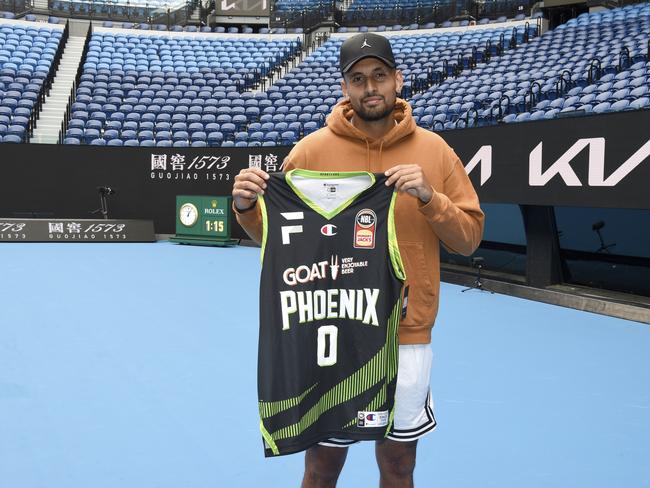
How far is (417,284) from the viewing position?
241 cm

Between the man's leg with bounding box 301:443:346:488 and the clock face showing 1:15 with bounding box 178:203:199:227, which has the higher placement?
the man's leg with bounding box 301:443:346:488

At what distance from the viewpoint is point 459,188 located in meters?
2.45

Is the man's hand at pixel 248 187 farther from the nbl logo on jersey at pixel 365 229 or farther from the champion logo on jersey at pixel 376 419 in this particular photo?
the champion logo on jersey at pixel 376 419

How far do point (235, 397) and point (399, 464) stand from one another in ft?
8.28

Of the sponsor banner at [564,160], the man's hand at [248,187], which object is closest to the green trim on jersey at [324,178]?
the man's hand at [248,187]

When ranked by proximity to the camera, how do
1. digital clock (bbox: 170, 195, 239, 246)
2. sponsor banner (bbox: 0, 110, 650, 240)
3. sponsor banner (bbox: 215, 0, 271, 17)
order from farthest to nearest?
sponsor banner (bbox: 215, 0, 271, 17), digital clock (bbox: 170, 195, 239, 246), sponsor banner (bbox: 0, 110, 650, 240)

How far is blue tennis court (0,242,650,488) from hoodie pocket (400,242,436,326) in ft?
4.92

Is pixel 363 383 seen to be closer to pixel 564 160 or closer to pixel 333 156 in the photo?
pixel 333 156

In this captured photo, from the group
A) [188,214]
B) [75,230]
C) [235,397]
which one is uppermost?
[235,397]

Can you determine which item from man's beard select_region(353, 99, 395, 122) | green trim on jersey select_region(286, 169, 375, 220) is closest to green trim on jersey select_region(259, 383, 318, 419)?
green trim on jersey select_region(286, 169, 375, 220)

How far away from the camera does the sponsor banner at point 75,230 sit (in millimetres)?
16344

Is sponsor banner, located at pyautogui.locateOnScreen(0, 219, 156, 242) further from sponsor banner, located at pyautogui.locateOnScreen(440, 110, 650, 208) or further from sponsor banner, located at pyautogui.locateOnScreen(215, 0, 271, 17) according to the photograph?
sponsor banner, located at pyautogui.locateOnScreen(215, 0, 271, 17)

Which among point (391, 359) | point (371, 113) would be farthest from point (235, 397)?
point (371, 113)

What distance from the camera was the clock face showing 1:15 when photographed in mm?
16500
